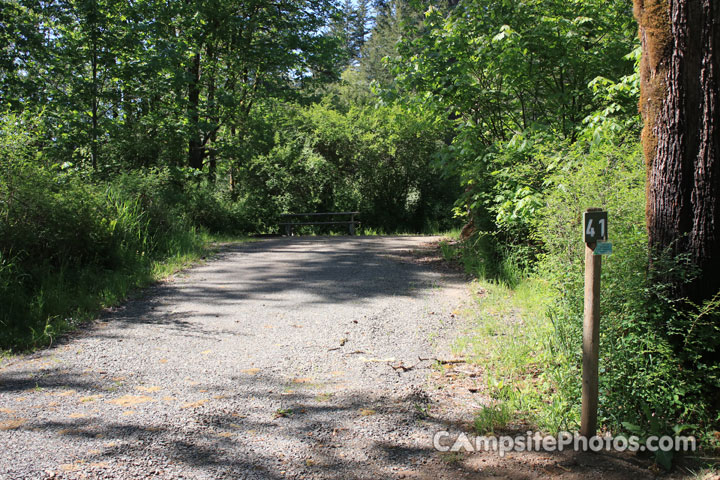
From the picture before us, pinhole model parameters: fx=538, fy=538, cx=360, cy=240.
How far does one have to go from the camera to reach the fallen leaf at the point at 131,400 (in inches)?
160

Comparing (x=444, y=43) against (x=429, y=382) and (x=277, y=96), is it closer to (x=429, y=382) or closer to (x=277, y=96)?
(x=429, y=382)

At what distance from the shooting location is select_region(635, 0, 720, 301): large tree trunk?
3590 millimetres

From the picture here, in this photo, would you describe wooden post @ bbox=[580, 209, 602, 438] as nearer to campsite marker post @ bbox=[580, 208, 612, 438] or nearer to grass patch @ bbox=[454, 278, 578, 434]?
campsite marker post @ bbox=[580, 208, 612, 438]

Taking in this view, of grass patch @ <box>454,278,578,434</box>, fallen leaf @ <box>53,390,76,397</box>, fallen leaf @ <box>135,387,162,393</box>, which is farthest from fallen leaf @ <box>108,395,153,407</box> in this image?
grass patch @ <box>454,278,578,434</box>

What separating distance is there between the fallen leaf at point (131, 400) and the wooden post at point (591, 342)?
10.3ft

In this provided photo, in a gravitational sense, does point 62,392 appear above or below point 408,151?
below

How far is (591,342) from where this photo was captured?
3334 millimetres

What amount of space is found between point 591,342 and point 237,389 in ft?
8.86

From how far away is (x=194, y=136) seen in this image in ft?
53.9

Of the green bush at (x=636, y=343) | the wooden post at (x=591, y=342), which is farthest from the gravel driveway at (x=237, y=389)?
the green bush at (x=636, y=343)

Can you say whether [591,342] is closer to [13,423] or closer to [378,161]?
[13,423]

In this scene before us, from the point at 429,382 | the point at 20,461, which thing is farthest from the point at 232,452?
the point at 429,382

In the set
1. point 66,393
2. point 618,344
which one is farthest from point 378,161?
point 618,344

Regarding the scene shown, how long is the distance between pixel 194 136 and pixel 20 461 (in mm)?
14309
